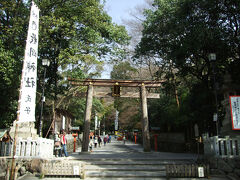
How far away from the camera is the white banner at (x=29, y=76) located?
8.52 metres

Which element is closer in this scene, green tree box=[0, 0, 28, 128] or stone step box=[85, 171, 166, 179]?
stone step box=[85, 171, 166, 179]

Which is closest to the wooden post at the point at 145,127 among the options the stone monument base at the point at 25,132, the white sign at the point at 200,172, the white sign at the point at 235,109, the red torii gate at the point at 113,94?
the red torii gate at the point at 113,94

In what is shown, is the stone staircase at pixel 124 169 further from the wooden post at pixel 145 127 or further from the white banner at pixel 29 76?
the wooden post at pixel 145 127

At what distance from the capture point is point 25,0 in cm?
1609

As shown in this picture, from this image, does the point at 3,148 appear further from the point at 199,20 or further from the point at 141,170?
the point at 199,20

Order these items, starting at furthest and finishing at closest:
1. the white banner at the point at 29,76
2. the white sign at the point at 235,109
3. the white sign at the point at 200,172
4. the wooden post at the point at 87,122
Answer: the wooden post at the point at 87,122 → the white sign at the point at 235,109 → the white banner at the point at 29,76 → the white sign at the point at 200,172

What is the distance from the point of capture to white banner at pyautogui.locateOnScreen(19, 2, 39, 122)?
27.9 feet

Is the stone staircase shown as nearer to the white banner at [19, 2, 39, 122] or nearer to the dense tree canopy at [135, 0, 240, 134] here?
the white banner at [19, 2, 39, 122]

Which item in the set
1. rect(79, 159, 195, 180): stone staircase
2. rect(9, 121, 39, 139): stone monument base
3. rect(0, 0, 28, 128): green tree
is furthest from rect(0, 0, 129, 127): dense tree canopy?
rect(79, 159, 195, 180): stone staircase

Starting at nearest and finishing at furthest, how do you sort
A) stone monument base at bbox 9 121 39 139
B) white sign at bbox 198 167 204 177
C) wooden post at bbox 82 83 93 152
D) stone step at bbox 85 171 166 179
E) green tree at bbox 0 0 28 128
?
1. white sign at bbox 198 167 204 177
2. stone step at bbox 85 171 166 179
3. stone monument base at bbox 9 121 39 139
4. green tree at bbox 0 0 28 128
5. wooden post at bbox 82 83 93 152

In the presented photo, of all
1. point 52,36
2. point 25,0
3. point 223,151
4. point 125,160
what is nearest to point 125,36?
point 52,36

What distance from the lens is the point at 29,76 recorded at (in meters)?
9.13

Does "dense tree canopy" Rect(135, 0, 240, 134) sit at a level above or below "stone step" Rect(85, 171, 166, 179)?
above

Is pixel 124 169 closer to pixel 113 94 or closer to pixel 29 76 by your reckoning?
pixel 29 76
